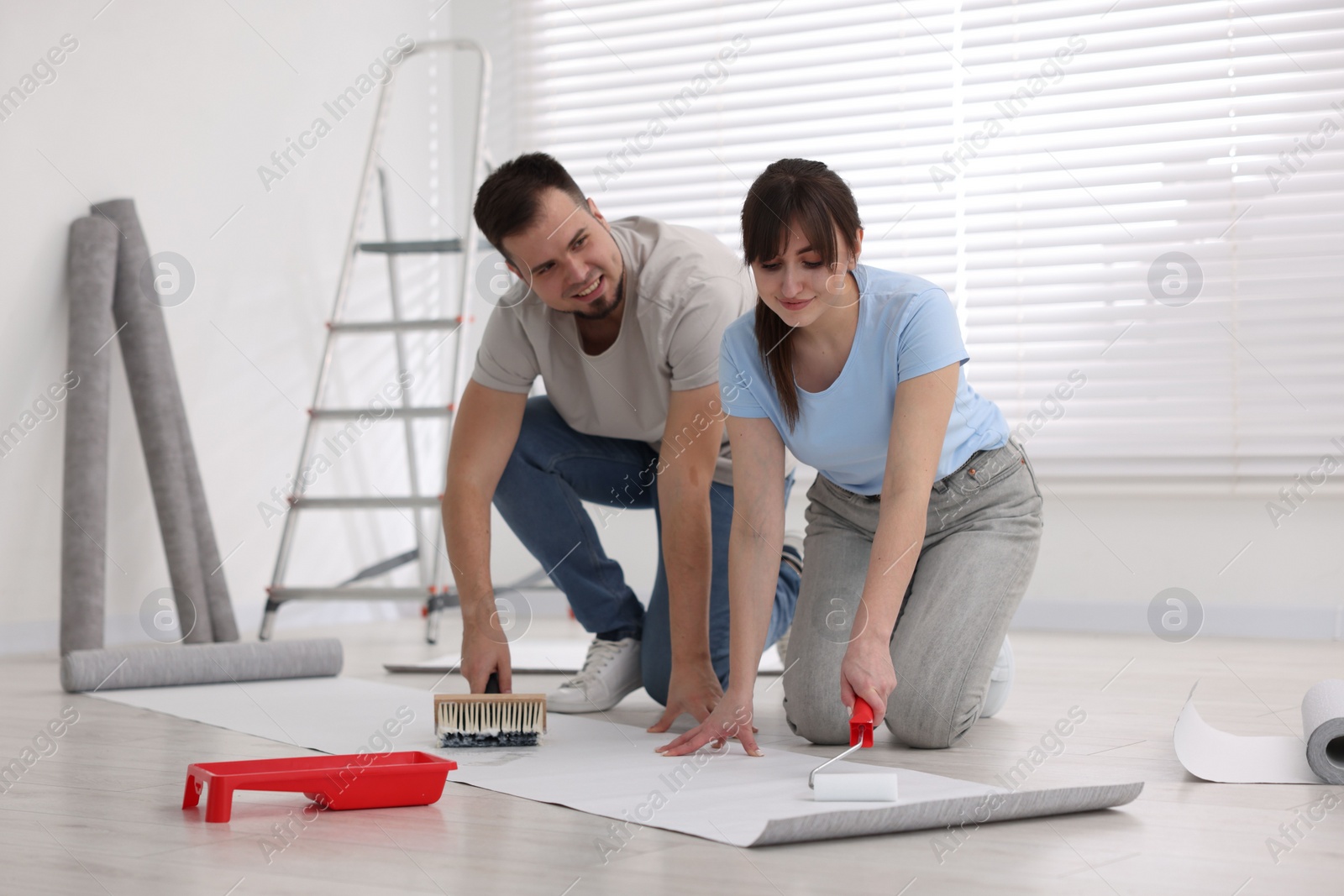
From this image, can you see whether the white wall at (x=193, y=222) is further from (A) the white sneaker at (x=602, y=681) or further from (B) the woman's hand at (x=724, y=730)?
(B) the woman's hand at (x=724, y=730)

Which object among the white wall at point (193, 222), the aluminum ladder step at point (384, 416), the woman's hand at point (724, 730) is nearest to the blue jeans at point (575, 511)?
the woman's hand at point (724, 730)

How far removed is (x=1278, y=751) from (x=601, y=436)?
1.20 meters

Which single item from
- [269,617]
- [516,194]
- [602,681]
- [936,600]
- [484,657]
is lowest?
[269,617]

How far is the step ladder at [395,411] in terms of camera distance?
315 cm

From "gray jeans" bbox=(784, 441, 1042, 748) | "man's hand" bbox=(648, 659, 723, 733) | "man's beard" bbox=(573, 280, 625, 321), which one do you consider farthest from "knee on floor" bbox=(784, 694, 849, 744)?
"man's beard" bbox=(573, 280, 625, 321)

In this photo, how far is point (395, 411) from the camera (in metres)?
3.23

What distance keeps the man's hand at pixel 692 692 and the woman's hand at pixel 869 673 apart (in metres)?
0.44

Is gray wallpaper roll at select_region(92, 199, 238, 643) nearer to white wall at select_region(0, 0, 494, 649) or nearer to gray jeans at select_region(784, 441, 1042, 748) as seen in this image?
white wall at select_region(0, 0, 494, 649)

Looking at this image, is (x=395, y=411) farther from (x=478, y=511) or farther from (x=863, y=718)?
(x=863, y=718)

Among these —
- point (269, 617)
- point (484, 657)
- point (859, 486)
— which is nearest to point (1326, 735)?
point (859, 486)

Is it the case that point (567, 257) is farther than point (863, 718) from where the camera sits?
Yes

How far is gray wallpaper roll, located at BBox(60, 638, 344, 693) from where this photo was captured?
2285 millimetres

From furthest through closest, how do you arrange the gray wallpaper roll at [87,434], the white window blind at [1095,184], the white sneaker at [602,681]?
the white window blind at [1095,184] → the gray wallpaper roll at [87,434] → the white sneaker at [602,681]

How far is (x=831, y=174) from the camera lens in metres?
1.50
